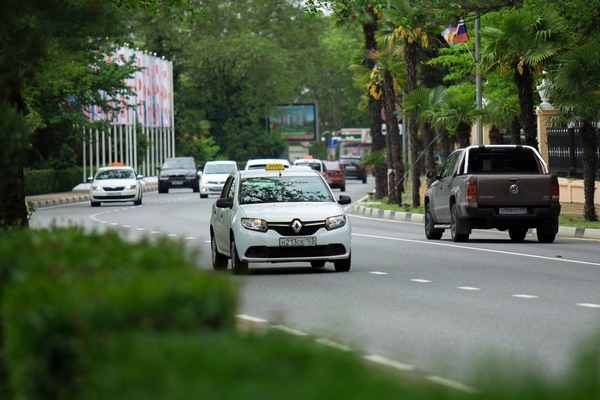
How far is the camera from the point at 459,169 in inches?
941

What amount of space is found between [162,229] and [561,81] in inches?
376

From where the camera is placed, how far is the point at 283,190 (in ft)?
57.6

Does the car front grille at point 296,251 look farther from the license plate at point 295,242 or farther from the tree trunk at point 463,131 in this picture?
the tree trunk at point 463,131

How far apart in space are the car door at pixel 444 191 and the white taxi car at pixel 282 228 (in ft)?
23.4

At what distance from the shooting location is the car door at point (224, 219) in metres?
17.2

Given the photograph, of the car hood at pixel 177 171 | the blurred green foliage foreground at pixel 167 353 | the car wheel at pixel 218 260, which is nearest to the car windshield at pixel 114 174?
the car hood at pixel 177 171

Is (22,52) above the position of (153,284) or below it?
above

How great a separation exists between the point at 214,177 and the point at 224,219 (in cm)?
3469

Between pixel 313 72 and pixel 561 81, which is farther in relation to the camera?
pixel 313 72

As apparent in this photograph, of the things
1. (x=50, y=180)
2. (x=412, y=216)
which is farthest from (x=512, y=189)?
(x=50, y=180)

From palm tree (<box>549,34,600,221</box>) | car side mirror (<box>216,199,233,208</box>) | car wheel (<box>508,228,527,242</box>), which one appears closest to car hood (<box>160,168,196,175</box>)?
palm tree (<box>549,34,600,221</box>)

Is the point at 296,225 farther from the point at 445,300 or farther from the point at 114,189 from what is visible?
the point at 114,189

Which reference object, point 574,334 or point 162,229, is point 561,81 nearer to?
point 162,229

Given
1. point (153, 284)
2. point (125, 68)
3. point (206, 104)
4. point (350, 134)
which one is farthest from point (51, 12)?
point (350, 134)
